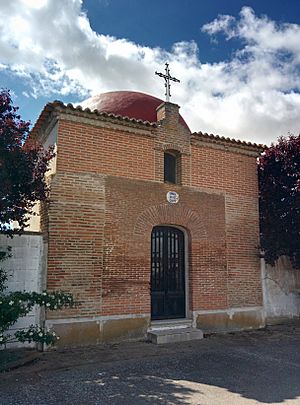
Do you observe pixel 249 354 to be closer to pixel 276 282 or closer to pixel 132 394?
pixel 132 394

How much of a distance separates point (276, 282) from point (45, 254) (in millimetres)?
7318

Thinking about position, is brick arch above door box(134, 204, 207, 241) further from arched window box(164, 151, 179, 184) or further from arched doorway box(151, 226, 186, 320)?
arched window box(164, 151, 179, 184)

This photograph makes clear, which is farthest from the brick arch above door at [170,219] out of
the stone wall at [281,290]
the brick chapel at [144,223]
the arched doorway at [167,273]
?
the stone wall at [281,290]

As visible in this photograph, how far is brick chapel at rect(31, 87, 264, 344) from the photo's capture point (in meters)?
7.88

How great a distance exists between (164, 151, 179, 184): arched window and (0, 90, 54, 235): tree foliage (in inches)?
144

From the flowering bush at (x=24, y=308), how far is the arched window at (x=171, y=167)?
14.9 feet

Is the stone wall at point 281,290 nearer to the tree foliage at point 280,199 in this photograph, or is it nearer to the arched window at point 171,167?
the tree foliage at point 280,199

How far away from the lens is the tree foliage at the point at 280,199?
34.7 ft

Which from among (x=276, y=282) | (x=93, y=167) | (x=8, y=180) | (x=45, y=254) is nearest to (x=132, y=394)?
(x=45, y=254)

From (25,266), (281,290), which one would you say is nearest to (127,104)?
(25,266)

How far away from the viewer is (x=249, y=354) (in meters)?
7.12

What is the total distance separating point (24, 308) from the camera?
6.33 metres

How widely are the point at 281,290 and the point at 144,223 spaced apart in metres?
5.40

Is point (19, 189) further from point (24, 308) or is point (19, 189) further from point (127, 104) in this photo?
point (127, 104)
